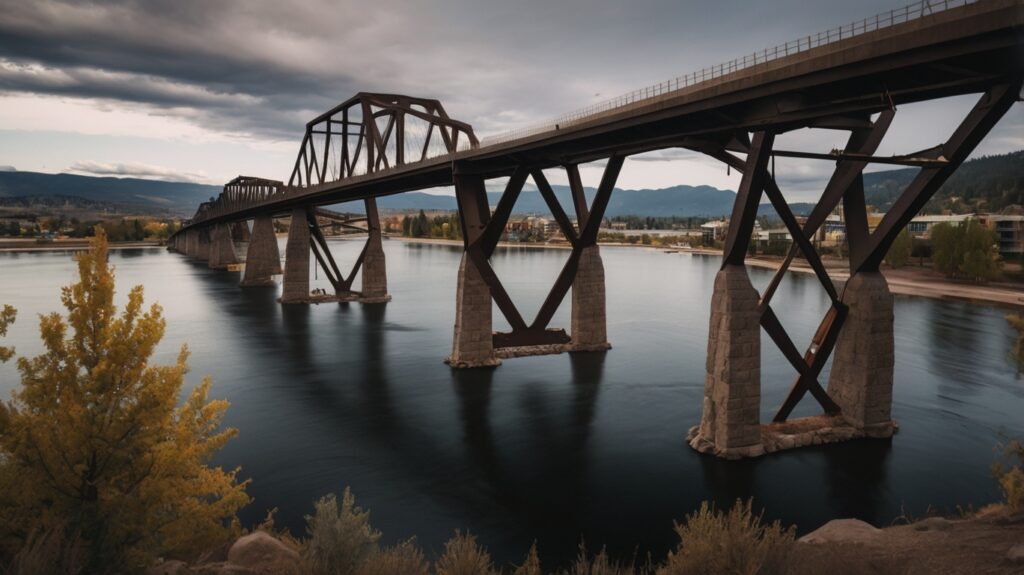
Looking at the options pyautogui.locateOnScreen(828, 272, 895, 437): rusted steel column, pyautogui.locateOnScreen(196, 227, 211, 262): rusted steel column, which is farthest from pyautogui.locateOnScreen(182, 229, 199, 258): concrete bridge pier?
pyautogui.locateOnScreen(828, 272, 895, 437): rusted steel column

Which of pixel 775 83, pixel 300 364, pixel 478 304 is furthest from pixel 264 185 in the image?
pixel 775 83

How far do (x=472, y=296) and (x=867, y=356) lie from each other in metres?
20.2

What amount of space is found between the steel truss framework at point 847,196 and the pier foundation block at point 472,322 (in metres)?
15.5

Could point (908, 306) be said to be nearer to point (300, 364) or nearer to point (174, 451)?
point (300, 364)

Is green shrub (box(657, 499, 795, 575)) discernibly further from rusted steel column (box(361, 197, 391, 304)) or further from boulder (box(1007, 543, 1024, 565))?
rusted steel column (box(361, 197, 391, 304))

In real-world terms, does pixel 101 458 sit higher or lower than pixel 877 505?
higher

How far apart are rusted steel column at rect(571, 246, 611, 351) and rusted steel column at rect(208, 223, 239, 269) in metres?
101

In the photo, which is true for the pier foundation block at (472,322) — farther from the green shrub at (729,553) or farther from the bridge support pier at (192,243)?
the bridge support pier at (192,243)

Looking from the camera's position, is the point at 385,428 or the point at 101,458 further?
the point at 385,428

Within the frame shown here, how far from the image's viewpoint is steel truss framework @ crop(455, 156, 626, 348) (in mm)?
33500

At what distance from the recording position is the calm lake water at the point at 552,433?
58.1 feet

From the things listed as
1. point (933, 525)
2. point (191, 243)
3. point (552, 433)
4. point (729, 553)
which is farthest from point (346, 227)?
point (191, 243)

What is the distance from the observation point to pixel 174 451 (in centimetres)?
1067

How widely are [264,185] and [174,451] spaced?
89.2m
